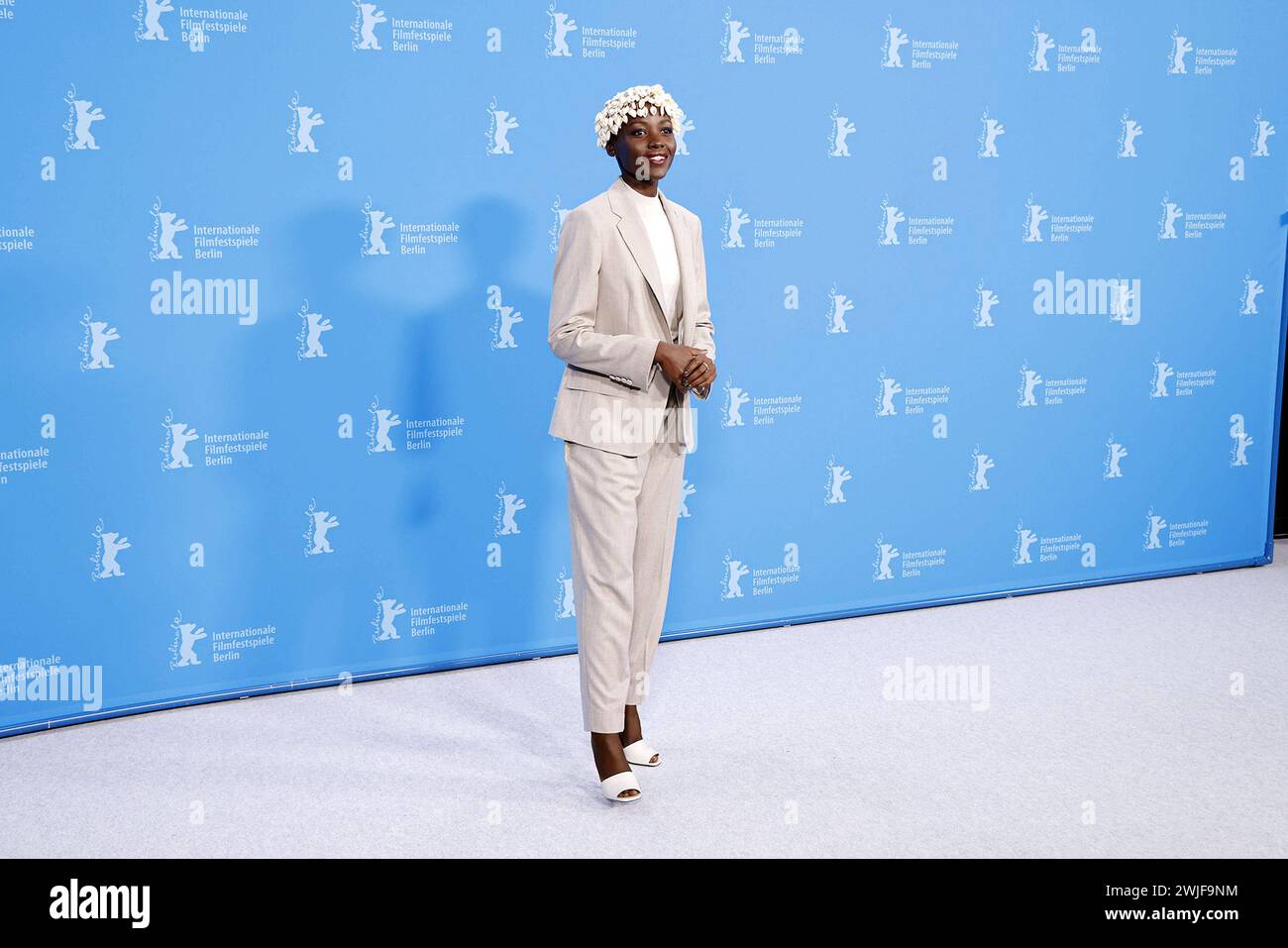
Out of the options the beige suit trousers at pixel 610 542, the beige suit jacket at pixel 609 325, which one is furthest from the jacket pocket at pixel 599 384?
the beige suit trousers at pixel 610 542

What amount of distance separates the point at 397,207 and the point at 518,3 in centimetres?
72

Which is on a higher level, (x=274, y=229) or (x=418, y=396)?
(x=274, y=229)

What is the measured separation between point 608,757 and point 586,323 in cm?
98

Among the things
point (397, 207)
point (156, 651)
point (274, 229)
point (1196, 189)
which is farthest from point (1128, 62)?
point (156, 651)

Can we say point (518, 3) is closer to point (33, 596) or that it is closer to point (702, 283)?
point (702, 283)

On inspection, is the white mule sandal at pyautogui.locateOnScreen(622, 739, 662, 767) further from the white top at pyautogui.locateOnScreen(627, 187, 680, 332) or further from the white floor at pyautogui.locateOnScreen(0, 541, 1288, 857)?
the white top at pyautogui.locateOnScreen(627, 187, 680, 332)

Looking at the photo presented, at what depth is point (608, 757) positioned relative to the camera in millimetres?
2553

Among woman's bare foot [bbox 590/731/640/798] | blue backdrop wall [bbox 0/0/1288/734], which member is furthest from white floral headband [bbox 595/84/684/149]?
woman's bare foot [bbox 590/731/640/798]

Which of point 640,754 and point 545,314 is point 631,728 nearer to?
point 640,754

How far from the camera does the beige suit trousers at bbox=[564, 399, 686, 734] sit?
2.52 meters

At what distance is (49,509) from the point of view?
10.0 ft

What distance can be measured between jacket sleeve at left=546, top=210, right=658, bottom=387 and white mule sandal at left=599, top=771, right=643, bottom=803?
882mm

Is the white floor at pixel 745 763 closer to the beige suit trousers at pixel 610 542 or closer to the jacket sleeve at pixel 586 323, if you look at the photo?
the beige suit trousers at pixel 610 542

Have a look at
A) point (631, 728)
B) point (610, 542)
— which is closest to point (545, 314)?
point (610, 542)
